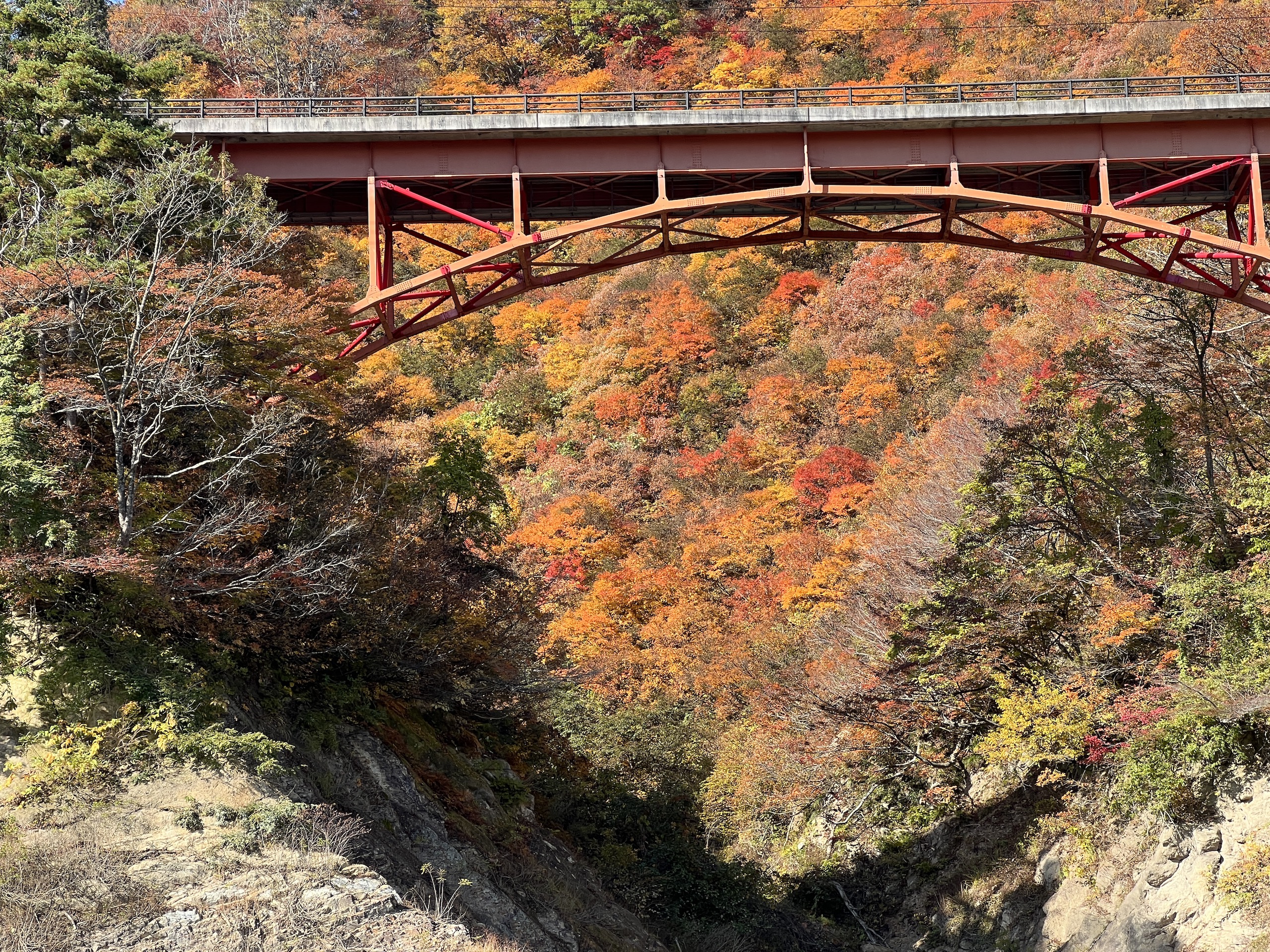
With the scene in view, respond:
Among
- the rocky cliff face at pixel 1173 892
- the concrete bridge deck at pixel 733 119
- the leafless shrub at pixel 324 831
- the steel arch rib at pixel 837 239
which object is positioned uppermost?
the concrete bridge deck at pixel 733 119

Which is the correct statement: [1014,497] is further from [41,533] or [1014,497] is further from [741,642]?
[41,533]

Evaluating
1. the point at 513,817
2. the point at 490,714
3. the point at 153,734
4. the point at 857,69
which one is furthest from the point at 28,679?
the point at 857,69

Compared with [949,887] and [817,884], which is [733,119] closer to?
[949,887]

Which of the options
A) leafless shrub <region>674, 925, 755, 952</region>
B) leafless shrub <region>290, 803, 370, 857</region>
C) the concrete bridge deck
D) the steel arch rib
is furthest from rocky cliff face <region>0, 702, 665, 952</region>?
the concrete bridge deck

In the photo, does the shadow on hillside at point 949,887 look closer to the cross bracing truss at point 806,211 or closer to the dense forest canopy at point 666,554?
the dense forest canopy at point 666,554

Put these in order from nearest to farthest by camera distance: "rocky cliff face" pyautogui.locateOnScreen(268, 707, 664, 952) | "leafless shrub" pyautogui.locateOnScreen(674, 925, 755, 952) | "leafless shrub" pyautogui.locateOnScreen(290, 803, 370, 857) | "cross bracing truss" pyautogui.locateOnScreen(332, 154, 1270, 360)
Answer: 1. "leafless shrub" pyautogui.locateOnScreen(290, 803, 370, 857)
2. "rocky cliff face" pyautogui.locateOnScreen(268, 707, 664, 952)
3. "leafless shrub" pyautogui.locateOnScreen(674, 925, 755, 952)
4. "cross bracing truss" pyautogui.locateOnScreen(332, 154, 1270, 360)

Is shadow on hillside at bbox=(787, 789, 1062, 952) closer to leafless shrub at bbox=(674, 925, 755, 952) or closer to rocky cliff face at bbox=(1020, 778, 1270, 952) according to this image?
rocky cliff face at bbox=(1020, 778, 1270, 952)

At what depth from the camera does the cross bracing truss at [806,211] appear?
2156cm

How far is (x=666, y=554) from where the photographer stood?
43.6 metres

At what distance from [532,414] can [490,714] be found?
3260cm

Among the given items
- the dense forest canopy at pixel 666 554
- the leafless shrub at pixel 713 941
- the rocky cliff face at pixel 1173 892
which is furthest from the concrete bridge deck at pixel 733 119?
the leafless shrub at pixel 713 941

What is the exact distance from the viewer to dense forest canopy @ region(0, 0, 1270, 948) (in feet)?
51.0

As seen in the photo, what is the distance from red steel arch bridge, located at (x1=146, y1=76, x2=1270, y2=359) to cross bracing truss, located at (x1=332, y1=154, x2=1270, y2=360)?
0.07 meters

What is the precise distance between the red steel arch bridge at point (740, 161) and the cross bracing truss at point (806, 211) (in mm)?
69
